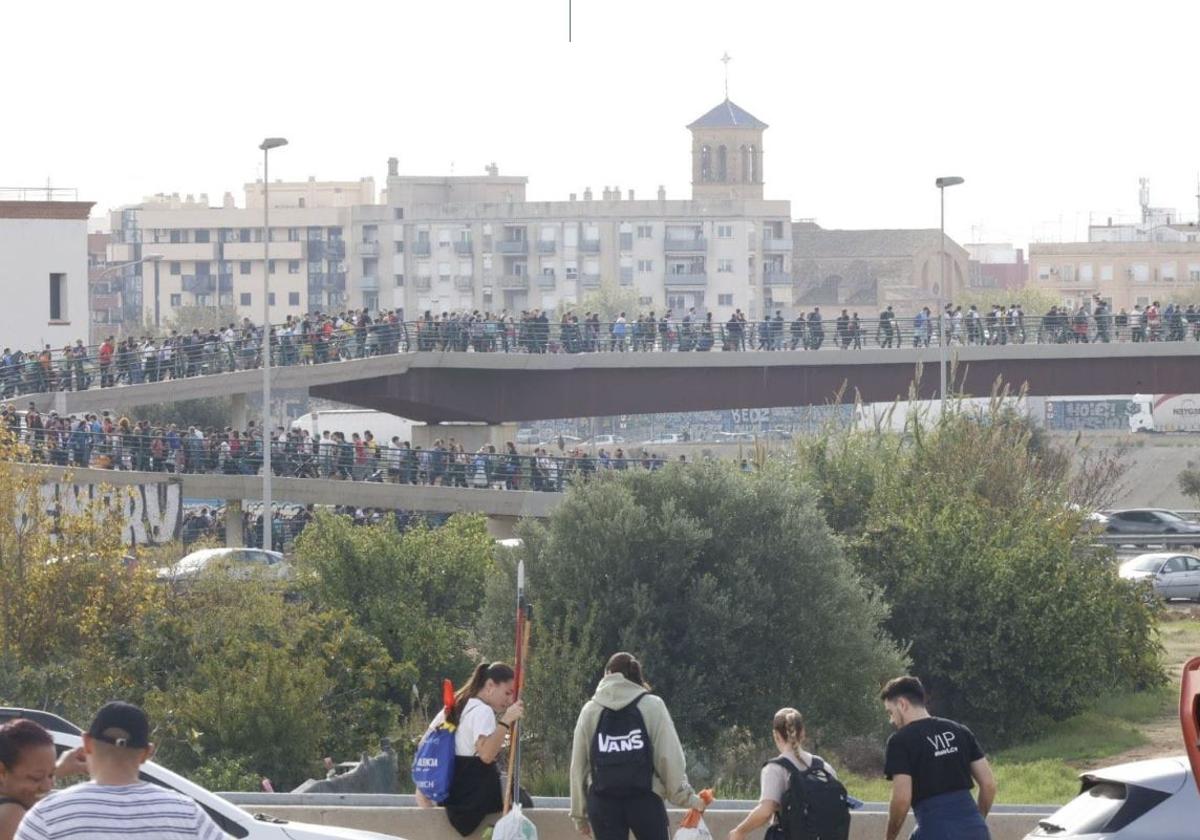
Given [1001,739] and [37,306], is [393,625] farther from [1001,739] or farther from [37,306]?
[37,306]

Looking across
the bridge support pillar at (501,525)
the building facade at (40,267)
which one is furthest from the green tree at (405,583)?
the building facade at (40,267)

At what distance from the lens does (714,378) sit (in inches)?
2203

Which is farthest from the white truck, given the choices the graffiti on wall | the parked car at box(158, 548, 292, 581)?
the parked car at box(158, 548, 292, 581)

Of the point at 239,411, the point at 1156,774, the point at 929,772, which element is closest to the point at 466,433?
the point at 239,411

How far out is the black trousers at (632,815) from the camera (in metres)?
10.1

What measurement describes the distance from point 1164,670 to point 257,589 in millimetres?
15158

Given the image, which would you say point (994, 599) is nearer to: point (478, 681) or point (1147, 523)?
point (478, 681)

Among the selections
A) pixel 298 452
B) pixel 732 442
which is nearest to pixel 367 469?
pixel 298 452

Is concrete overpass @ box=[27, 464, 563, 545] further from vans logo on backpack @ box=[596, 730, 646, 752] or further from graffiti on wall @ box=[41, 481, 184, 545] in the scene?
vans logo on backpack @ box=[596, 730, 646, 752]

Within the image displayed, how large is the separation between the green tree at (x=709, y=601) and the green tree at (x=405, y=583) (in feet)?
4.78

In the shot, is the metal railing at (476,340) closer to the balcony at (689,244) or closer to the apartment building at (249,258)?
the balcony at (689,244)

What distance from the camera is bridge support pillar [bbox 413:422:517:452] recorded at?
57.0 meters

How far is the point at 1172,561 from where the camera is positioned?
142 feet

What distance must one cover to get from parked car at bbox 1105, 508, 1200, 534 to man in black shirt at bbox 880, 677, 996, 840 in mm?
49291
